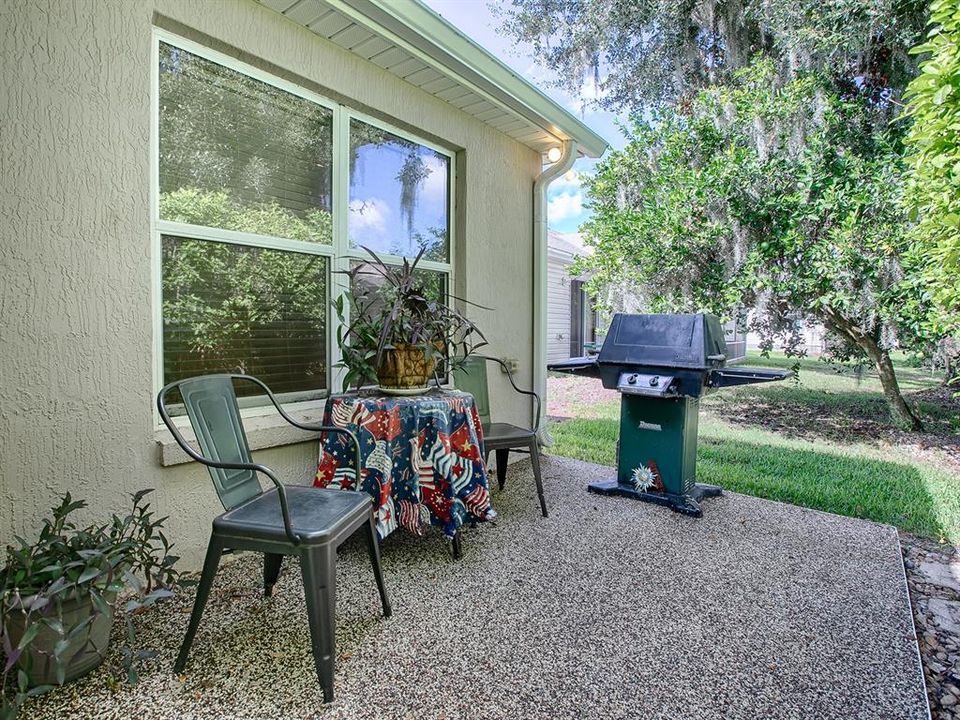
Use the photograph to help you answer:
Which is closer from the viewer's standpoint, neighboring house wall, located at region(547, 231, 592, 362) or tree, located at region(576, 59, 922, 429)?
tree, located at region(576, 59, 922, 429)

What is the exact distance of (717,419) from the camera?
7.04 m

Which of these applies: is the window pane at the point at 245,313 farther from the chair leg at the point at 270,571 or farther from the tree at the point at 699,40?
the tree at the point at 699,40

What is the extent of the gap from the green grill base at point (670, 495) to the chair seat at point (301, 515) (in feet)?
7.13

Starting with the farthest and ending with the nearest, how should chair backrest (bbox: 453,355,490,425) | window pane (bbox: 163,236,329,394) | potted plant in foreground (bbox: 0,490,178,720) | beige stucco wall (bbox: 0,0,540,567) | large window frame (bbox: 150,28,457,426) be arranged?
chair backrest (bbox: 453,355,490,425), window pane (bbox: 163,236,329,394), large window frame (bbox: 150,28,457,426), beige stucco wall (bbox: 0,0,540,567), potted plant in foreground (bbox: 0,490,178,720)

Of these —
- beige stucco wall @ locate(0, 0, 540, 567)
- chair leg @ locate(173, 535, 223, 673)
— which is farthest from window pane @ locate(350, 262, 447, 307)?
chair leg @ locate(173, 535, 223, 673)

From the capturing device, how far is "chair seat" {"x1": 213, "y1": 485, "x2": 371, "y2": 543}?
1.69 meters

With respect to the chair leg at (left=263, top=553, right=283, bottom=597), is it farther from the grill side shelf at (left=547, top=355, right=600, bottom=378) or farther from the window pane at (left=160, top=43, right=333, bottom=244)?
the grill side shelf at (left=547, top=355, right=600, bottom=378)

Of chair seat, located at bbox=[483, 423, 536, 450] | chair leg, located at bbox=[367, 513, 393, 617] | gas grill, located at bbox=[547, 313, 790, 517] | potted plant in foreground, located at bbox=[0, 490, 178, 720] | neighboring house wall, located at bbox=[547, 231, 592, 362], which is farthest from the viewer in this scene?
neighboring house wall, located at bbox=[547, 231, 592, 362]

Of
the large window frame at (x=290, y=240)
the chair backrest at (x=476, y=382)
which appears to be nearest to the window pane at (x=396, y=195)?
the large window frame at (x=290, y=240)

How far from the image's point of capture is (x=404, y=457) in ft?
8.19

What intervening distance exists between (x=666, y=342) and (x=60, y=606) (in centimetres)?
323

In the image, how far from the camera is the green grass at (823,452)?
3699mm

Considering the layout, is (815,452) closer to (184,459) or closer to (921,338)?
(921,338)

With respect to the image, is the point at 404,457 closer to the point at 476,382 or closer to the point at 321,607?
the point at 321,607
